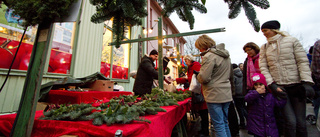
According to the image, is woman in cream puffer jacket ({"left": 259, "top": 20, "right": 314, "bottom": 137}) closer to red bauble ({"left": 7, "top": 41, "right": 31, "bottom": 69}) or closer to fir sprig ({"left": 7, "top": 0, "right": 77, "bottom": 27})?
fir sprig ({"left": 7, "top": 0, "right": 77, "bottom": 27})

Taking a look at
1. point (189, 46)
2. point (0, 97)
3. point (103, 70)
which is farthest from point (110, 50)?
point (189, 46)

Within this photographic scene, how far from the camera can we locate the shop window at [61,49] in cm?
379

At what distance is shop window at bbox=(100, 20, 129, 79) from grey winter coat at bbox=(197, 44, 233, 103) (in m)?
4.45

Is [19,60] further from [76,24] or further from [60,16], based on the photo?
[60,16]

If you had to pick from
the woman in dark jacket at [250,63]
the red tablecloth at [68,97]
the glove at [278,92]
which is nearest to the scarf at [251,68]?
the woman in dark jacket at [250,63]

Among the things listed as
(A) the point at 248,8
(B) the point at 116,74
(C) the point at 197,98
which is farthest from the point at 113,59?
(A) the point at 248,8

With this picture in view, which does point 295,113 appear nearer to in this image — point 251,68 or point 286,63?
point 286,63

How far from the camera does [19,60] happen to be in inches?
123

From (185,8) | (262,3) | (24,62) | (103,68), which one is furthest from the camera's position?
(103,68)

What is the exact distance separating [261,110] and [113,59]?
214 inches

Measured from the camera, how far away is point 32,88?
85cm

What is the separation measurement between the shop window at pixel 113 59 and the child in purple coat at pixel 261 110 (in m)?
4.92

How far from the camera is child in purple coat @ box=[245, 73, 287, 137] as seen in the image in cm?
199

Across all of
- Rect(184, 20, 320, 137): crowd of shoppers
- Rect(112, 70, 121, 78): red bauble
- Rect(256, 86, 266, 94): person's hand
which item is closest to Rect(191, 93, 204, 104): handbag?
Rect(184, 20, 320, 137): crowd of shoppers
